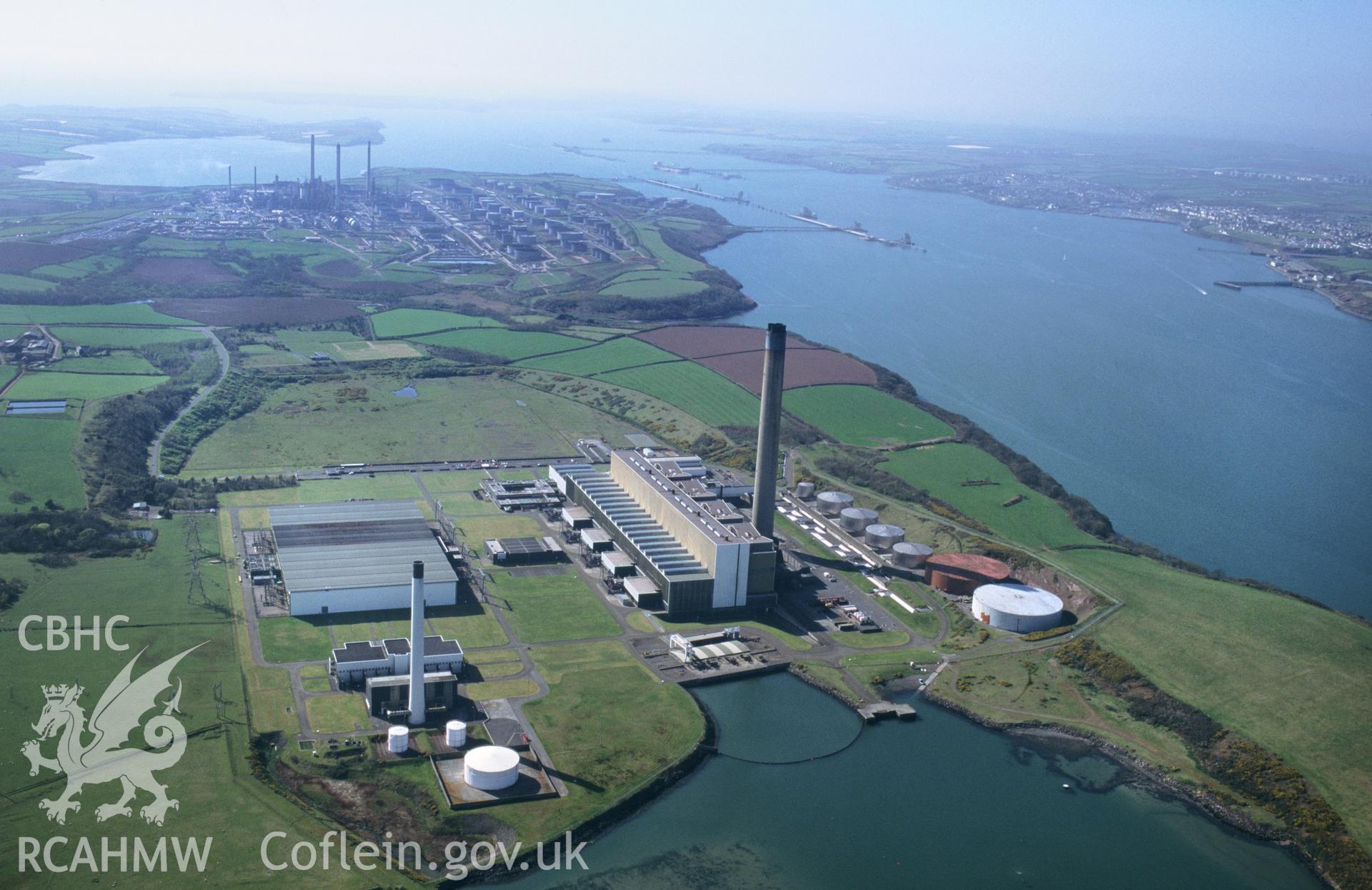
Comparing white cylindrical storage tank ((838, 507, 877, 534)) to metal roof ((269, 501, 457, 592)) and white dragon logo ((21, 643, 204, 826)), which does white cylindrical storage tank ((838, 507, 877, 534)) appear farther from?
white dragon logo ((21, 643, 204, 826))

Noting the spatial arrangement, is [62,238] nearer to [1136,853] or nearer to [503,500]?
[503,500]

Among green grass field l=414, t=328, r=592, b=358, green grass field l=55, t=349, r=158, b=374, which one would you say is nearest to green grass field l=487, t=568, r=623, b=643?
green grass field l=55, t=349, r=158, b=374

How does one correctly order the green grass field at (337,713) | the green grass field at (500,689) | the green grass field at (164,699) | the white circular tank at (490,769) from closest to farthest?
the green grass field at (164,699), the white circular tank at (490,769), the green grass field at (337,713), the green grass field at (500,689)

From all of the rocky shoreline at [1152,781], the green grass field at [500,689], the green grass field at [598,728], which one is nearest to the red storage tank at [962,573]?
the rocky shoreline at [1152,781]

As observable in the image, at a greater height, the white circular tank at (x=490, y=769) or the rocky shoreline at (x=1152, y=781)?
the white circular tank at (x=490, y=769)

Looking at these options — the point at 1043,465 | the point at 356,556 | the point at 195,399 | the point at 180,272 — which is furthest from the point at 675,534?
the point at 180,272

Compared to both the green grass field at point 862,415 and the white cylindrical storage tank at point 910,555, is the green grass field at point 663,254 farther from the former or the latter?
the white cylindrical storage tank at point 910,555

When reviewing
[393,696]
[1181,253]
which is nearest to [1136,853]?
[393,696]
